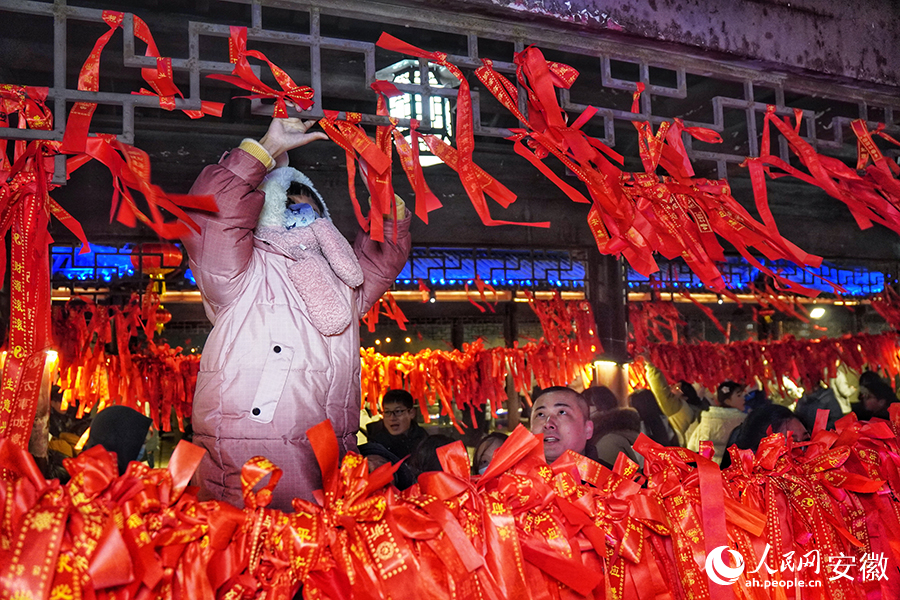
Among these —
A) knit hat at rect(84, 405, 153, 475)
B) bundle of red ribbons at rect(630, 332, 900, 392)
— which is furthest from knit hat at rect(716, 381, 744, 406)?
knit hat at rect(84, 405, 153, 475)

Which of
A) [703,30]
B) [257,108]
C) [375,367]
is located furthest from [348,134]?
[375,367]

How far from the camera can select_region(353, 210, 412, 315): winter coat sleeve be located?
6.82 ft

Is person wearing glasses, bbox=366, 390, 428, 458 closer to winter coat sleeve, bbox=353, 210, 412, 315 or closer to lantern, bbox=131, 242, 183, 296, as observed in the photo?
lantern, bbox=131, 242, 183, 296

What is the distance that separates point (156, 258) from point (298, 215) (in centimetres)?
295

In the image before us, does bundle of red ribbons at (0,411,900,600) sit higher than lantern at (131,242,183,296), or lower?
lower

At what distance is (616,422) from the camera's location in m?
3.52

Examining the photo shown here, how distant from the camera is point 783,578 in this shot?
1518mm

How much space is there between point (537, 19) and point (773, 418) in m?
1.81

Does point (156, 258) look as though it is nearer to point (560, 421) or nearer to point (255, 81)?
point (560, 421)

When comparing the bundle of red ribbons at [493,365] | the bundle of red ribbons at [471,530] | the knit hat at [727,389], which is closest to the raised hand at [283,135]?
the bundle of red ribbons at [471,530]

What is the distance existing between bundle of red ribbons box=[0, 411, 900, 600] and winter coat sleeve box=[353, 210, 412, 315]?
0.82 meters

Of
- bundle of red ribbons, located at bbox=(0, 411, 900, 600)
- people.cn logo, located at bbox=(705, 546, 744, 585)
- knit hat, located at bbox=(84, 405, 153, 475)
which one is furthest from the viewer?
knit hat, located at bbox=(84, 405, 153, 475)

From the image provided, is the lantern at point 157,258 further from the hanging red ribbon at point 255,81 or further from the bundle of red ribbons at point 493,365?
the hanging red ribbon at point 255,81

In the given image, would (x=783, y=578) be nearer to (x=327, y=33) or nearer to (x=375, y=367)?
(x=327, y=33)
